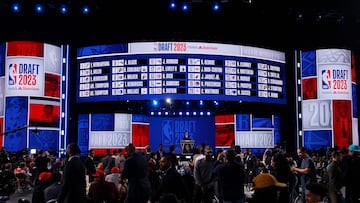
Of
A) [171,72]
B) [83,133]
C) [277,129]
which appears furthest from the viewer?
[277,129]

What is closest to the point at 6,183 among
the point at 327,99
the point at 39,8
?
the point at 39,8

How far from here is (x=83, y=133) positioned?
95.9 ft

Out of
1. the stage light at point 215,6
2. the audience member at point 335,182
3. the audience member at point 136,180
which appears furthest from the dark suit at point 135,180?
the stage light at point 215,6

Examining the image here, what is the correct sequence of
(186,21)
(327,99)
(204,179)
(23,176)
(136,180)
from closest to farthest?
(136,180), (204,179), (23,176), (327,99), (186,21)

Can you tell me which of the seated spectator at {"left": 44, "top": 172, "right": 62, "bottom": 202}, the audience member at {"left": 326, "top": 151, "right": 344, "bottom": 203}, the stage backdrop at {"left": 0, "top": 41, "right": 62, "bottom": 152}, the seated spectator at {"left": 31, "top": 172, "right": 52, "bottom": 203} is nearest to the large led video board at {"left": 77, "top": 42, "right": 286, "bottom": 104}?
the stage backdrop at {"left": 0, "top": 41, "right": 62, "bottom": 152}

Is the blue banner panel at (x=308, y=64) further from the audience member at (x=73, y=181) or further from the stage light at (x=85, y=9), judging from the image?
the audience member at (x=73, y=181)

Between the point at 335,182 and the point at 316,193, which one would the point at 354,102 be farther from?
the point at 316,193

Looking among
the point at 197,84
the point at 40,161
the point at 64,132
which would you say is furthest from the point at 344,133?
the point at 40,161

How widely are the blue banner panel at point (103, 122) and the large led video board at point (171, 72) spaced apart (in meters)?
1.27

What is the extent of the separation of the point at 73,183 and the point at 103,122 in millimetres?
20868

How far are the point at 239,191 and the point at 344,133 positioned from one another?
23.1 metres

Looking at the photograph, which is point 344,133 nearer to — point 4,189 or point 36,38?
point 36,38

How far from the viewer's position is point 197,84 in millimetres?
27141

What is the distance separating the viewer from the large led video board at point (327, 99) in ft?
98.2
